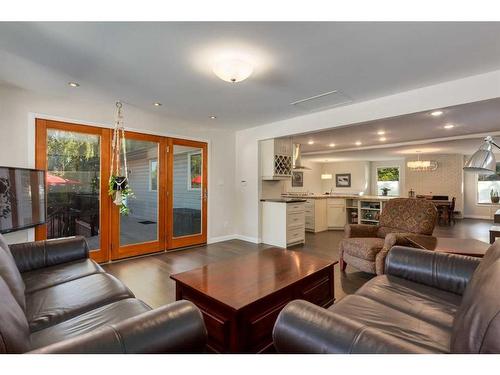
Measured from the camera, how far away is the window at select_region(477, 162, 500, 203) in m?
8.71

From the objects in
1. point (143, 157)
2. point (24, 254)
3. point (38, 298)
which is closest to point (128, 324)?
point (38, 298)

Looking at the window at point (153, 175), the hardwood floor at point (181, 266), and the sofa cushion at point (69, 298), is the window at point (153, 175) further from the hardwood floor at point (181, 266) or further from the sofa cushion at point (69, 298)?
the sofa cushion at point (69, 298)

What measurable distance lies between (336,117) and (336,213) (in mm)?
3183

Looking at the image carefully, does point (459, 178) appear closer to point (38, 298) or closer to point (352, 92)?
point (352, 92)

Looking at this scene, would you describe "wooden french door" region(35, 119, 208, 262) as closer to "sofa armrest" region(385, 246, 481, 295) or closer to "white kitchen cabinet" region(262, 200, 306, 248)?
"white kitchen cabinet" region(262, 200, 306, 248)

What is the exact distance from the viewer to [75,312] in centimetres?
139

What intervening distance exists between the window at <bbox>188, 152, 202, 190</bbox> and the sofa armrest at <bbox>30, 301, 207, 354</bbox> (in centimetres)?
378

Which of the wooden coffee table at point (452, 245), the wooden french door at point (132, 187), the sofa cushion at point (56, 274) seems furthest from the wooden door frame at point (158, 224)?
the wooden coffee table at point (452, 245)

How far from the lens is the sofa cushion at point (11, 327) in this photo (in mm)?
803

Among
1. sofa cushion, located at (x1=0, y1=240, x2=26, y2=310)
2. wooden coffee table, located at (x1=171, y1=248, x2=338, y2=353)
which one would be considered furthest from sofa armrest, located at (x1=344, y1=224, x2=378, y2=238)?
sofa cushion, located at (x1=0, y1=240, x2=26, y2=310)

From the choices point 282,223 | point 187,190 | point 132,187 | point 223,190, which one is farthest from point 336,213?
point 132,187

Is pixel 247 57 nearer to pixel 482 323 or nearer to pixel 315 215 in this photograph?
pixel 482 323

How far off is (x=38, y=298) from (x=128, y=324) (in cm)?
103

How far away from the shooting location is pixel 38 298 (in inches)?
60.6
